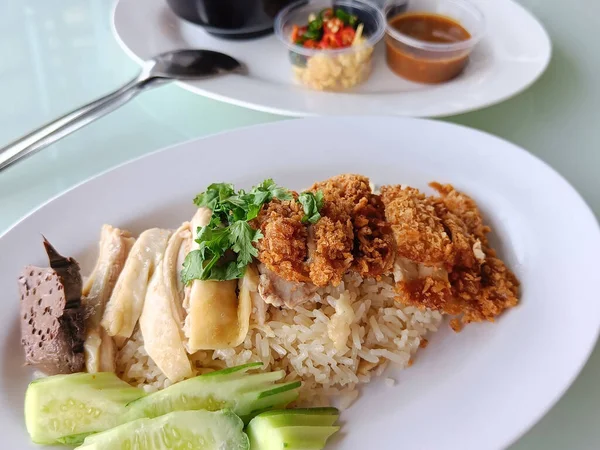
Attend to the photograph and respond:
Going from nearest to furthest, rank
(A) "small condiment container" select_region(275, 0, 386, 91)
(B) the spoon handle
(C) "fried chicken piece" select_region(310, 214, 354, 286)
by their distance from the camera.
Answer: (C) "fried chicken piece" select_region(310, 214, 354, 286) → (B) the spoon handle → (A) "small condiment container" select_region(275, 0, 386, 91)

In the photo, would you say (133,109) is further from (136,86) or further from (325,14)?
(325,14)

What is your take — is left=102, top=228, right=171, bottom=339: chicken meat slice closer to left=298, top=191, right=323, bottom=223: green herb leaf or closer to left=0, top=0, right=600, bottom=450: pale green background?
left=298, top=191, right=323, bottom=223: green herb leaf

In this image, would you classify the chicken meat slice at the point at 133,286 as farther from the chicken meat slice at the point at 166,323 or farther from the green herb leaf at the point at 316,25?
the green herb leaf at the point at 316,25

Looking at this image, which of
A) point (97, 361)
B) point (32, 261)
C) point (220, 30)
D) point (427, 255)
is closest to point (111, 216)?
point (32, 261)

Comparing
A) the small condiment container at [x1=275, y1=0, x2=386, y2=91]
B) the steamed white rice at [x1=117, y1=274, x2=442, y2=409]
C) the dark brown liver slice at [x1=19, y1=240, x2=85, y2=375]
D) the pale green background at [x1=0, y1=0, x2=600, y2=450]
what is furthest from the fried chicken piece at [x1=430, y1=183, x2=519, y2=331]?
the dark brown liver slice at [x1=19, y1=240, x2=85, y2=375]

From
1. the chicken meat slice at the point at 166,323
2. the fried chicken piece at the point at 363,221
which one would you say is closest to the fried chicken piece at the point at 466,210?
the fried chicken piece at the point at 363,221
